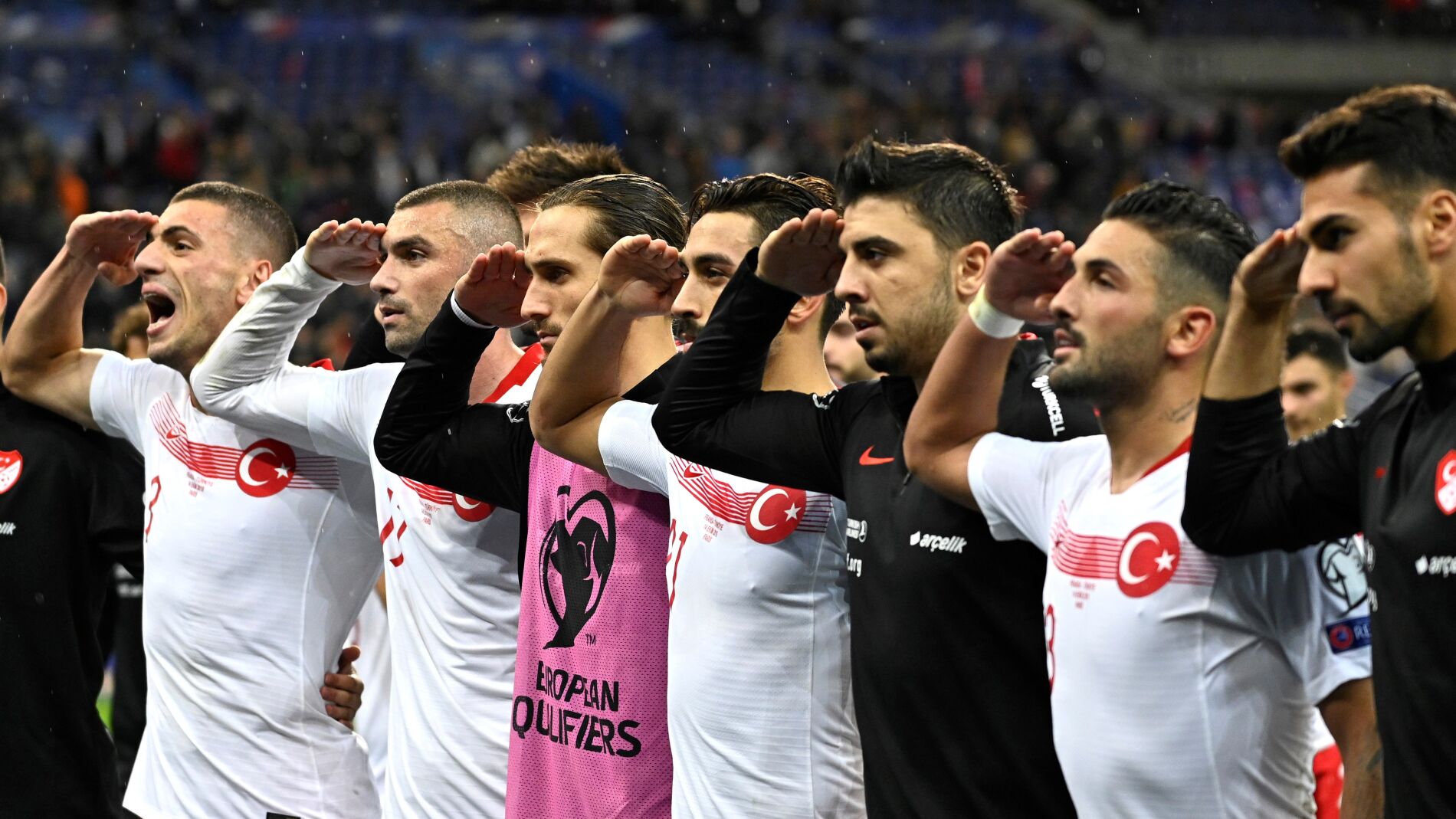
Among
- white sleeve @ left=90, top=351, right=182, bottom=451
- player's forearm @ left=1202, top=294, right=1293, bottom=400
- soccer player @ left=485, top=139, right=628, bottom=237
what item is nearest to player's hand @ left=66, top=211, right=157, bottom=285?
white sleeve @ left=90, top=351, right=182, bottom=451

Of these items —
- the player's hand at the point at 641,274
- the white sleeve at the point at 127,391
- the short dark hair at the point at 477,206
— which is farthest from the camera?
the white sleeve at the point at 127,391

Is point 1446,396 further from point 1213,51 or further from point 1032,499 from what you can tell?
point 1213,51

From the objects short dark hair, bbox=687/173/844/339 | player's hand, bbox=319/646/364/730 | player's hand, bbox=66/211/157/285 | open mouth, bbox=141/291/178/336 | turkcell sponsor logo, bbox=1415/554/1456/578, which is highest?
player's hand, bbox=66/211/157/285

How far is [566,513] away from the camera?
15.5 feet

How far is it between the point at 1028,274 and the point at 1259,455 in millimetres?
620

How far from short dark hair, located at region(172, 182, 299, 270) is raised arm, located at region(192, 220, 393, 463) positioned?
52 centimetres

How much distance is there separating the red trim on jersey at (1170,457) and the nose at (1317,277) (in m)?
0.46

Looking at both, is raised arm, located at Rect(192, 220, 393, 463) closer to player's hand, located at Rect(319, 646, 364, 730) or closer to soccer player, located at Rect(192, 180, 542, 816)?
soccer player, located at Rect(192, 180, 542, 816)

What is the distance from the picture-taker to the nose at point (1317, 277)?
120 inches

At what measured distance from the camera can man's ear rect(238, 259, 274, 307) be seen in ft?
19.4

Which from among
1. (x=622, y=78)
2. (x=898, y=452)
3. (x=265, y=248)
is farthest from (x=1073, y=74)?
(x=898, y=452)

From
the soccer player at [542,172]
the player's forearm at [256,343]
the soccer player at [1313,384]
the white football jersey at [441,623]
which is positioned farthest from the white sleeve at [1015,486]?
the soccer player at [1313,384]

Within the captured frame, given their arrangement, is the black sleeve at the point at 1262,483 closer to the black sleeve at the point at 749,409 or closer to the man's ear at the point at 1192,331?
the man's ear at the point at 1192,331

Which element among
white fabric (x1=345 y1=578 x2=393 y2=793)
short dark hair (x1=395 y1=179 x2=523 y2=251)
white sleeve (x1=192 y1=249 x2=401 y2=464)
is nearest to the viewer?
white sleeve (x1=192 y1=249 x2=401 y2=464)
